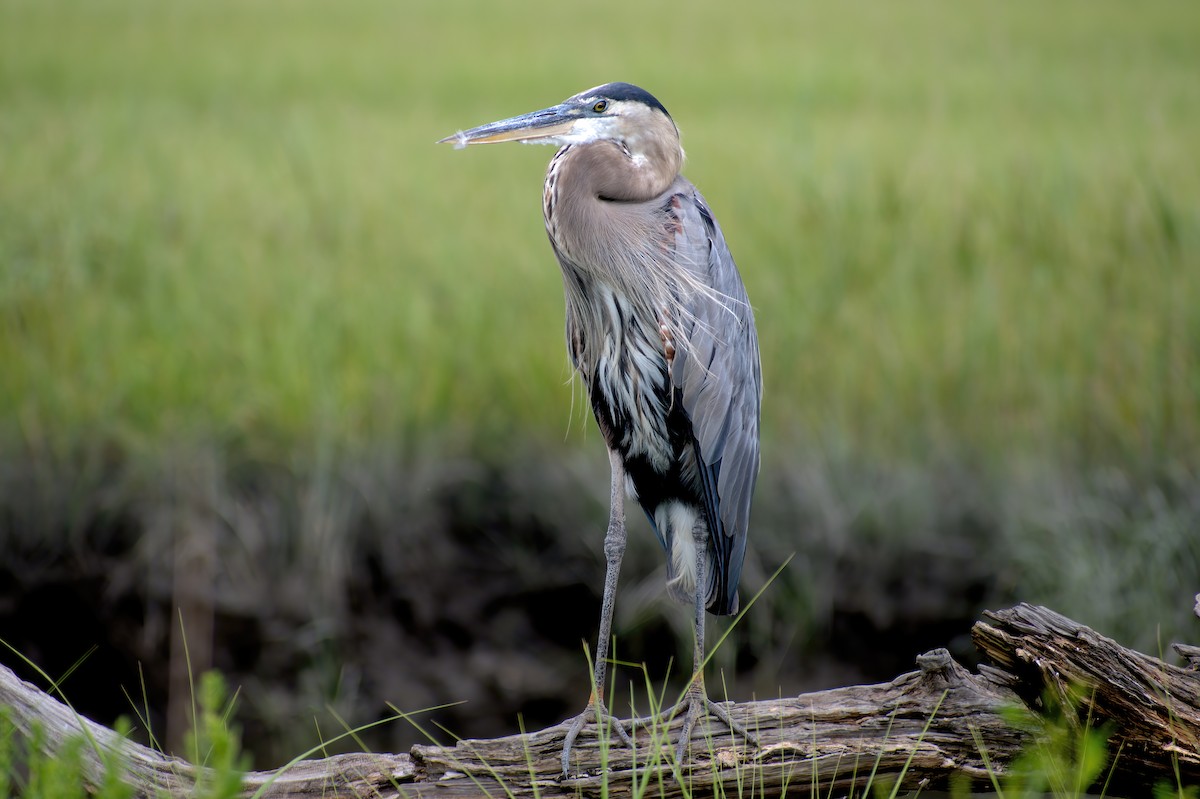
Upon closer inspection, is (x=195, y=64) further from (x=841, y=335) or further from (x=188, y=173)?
(x=841, y=335)

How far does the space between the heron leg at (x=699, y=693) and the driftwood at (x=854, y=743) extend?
18mm

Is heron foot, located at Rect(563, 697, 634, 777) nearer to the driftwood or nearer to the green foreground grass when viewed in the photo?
the driftwood

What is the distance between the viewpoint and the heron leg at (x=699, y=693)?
1531 millimetres

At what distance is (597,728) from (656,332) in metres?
0.63

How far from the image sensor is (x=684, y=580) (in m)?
1.88

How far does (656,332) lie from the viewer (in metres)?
1.75

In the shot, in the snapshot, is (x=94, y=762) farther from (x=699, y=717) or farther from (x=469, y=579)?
(x=469, y=579)

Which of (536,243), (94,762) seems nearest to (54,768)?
(94,762)

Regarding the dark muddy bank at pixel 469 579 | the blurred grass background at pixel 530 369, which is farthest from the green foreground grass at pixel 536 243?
the dark muddy bank at pixel 469 579

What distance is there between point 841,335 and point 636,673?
1082mm

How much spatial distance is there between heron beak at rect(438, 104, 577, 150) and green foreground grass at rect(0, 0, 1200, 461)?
40.0 inches

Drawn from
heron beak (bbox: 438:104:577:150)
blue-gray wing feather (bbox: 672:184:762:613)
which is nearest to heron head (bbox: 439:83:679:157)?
heron beak (bbox: 438:104:577:150)

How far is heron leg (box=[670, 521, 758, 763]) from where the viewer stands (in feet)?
5.02

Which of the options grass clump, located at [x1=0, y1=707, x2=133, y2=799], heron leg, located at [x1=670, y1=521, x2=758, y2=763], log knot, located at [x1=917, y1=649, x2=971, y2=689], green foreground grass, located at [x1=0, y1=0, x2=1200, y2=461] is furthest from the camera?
green foreground grass, located at [x1=0, y1=0, x2=1200, y2=461]
